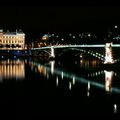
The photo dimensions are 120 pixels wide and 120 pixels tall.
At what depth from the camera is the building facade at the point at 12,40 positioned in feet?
206

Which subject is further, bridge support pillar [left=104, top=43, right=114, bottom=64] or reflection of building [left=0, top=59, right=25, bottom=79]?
bridge support pillar [left=104, top=43, right=114, bottom=64]

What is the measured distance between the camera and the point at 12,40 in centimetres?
6475

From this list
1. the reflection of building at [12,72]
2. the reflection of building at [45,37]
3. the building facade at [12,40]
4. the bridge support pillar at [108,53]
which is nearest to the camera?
the reflection of building at [12,72]

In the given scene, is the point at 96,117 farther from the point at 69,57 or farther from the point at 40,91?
the point at 69,57

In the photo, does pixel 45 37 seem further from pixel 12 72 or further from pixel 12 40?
pixel 12 72

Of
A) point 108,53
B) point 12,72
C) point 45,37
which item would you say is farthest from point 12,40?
point 12,72

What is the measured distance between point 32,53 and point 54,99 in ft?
136

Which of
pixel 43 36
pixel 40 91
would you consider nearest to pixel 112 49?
pixel 40 91

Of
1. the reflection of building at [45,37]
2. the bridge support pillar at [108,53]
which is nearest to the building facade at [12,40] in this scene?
the reflection of building at [45,37]

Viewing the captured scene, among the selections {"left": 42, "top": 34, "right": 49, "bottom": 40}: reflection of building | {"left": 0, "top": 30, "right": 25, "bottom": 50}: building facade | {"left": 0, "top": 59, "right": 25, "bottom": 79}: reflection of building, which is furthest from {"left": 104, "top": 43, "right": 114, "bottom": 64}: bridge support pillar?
{"left": 0, "top": 30, "right": 25, "bottom": 50}: building facade

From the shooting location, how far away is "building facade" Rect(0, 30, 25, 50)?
6268 centimetres

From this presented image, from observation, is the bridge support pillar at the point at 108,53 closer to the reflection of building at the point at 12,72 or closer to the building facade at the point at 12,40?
the reflection of building at the point at 12,72

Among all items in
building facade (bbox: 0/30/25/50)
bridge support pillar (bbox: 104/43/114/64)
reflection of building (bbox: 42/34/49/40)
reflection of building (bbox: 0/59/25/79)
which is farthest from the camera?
building facade (bbox: 0/30/25/50)

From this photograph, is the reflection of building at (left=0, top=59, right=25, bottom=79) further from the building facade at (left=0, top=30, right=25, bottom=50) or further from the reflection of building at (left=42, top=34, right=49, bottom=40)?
the building facade at (left=0, top=30, right=25, bottom=50)
